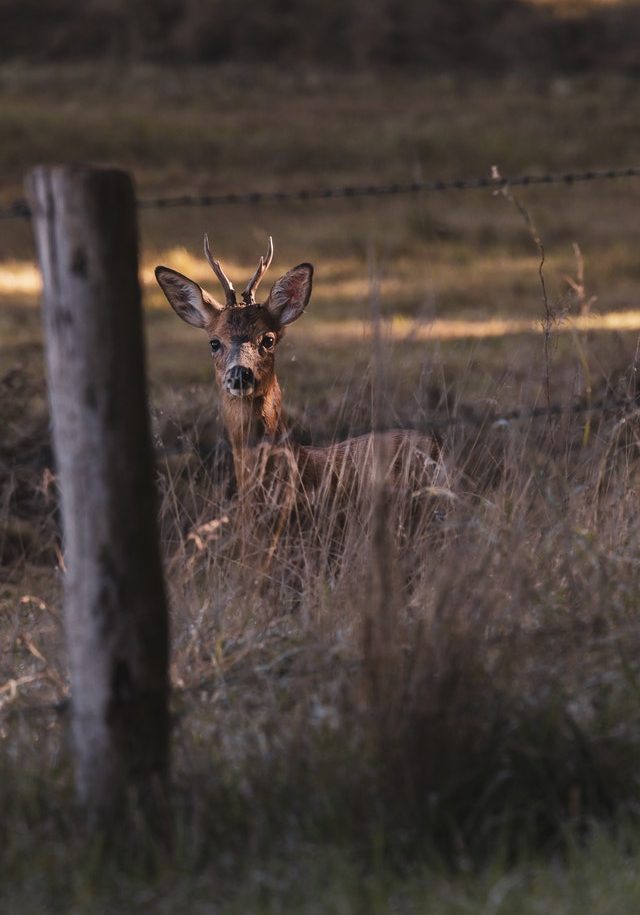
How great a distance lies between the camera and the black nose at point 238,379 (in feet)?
21.5

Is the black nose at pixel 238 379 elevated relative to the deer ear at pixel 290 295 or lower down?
lower down

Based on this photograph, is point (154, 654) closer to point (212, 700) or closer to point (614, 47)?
point (212, 700)

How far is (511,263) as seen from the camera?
21.6m

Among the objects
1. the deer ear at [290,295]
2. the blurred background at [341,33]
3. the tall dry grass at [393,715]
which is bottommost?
the tall dry grass at [393,715]

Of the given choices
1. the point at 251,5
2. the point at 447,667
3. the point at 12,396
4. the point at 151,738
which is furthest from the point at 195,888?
the point at 251,5

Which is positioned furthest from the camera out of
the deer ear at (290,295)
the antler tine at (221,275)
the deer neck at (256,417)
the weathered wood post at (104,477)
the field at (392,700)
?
the deer ear at (290,295)

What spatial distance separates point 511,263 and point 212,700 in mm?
17608

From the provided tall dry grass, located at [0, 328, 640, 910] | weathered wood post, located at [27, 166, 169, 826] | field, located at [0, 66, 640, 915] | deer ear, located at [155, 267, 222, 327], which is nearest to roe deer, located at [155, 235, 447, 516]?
deer ear, located at [155, 267, 222, 327]

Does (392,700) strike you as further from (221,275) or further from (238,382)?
(221,275)

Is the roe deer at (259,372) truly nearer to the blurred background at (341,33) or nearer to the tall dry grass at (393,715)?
the tall dry grass at (393,715)

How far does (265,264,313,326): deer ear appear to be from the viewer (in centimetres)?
682

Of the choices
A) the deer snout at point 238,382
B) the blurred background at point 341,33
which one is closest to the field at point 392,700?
the deer snout at point 238,382

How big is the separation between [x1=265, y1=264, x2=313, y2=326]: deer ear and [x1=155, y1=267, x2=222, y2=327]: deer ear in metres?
0.25

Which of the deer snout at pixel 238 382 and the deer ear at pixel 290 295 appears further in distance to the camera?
the deer ear at pixel 290 295
